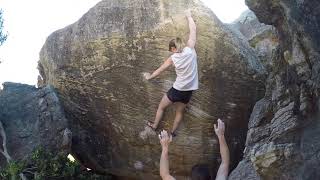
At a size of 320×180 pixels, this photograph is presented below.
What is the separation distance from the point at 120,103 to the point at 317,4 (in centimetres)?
540

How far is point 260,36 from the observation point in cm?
1480

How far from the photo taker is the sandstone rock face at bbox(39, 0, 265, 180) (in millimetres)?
11680

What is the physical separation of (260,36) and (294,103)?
249 inches

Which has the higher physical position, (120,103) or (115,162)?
(120,103)

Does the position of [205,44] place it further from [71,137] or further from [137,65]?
[71,137]

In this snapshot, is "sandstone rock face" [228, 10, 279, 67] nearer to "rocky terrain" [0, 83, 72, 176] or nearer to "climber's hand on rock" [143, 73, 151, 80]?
"climber's hand on rock" [143, 73, 151, 80]

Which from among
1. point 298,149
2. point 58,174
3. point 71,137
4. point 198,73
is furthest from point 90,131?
point 298,149

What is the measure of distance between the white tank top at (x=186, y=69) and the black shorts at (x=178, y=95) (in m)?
0.10

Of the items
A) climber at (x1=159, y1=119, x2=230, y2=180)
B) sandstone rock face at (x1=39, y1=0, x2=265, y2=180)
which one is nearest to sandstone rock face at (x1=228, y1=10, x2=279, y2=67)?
sandstone rock face at (x1=39, y1=0, x2=265, y2=180)

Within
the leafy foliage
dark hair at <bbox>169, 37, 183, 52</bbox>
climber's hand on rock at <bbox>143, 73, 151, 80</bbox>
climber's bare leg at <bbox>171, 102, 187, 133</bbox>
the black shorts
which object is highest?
dark hair at <bbox>169, 37, 183, 52</bbox>

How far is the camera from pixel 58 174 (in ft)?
39.1

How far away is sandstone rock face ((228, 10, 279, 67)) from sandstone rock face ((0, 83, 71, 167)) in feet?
15.3

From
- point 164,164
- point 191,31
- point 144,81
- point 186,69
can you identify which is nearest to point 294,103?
point 164,164

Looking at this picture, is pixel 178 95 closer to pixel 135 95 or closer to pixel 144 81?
pixel 144 81
